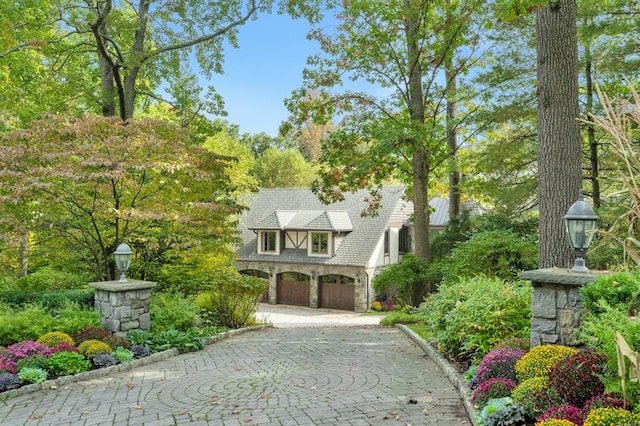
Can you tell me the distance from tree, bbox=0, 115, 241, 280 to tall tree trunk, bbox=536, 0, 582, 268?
228 inches

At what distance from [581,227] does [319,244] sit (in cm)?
1989

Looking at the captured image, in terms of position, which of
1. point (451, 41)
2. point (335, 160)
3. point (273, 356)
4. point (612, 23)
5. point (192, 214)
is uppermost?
point (451, 41)

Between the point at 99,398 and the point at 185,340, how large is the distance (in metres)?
2.58

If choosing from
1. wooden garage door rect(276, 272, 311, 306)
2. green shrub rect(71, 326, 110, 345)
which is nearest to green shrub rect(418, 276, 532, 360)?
green shrub rect(71, 326, 110, 345)

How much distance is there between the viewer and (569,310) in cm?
442

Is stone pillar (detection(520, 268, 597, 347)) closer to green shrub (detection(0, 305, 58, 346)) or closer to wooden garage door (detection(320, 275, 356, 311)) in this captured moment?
green shrub (detection(0, 305, 58, 346))

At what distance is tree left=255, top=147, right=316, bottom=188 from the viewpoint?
34.4 m

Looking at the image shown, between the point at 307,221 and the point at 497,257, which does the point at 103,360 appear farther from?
the point at 307,221

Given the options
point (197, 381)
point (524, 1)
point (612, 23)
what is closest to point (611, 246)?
point (612, 23)

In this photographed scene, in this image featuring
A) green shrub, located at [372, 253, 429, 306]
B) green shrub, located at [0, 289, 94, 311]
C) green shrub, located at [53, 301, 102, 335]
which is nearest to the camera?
green shrub, located at [53, 301, 102, 335]

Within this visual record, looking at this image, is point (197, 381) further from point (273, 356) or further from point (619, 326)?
point (619, 326)

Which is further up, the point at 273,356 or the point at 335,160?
the point at 335,160

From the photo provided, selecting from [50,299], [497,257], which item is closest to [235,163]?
[50,299]

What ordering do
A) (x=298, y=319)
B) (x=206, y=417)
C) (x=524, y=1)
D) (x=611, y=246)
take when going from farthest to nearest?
(x=298, y=319) < (x=611, y=246) < (x=524, y=1) < (x=206, y=417)
